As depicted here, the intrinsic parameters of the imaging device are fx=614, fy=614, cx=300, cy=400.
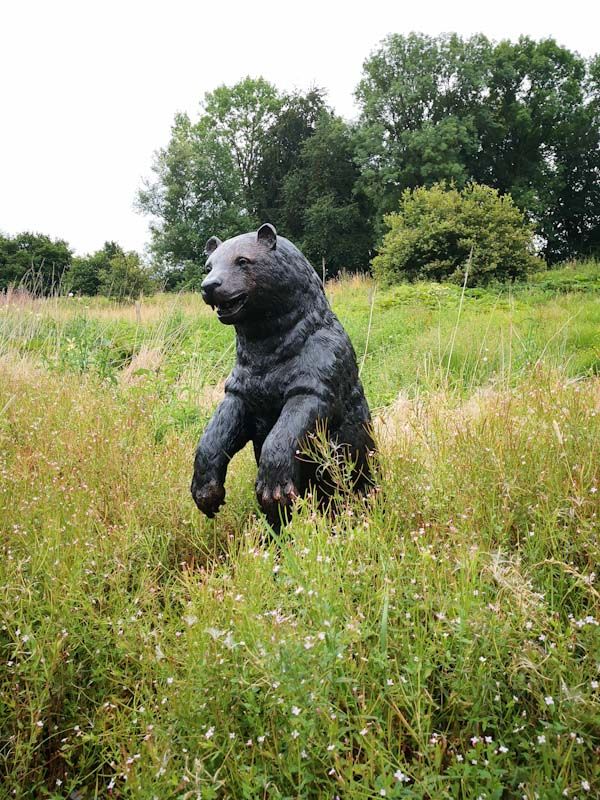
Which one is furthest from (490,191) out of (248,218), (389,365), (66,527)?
(66,527)

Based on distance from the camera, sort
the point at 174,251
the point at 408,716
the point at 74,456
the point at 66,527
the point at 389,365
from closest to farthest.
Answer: the point at 408,716 < the point at 66,527 < the point at 74,456 < the point at 389,365 < the point at 174,251

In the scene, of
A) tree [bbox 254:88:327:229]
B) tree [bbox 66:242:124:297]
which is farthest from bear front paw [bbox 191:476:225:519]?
tree [bbox 254:88:327:229]

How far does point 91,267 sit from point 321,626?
27.2 meters

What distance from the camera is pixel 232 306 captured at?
265 centimetres

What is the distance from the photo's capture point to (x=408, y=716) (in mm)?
1714

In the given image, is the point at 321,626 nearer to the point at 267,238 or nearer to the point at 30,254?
the point at 267,238

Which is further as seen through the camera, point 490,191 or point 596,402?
point 490,191

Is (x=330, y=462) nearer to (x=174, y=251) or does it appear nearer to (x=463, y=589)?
(x=463, y=589)

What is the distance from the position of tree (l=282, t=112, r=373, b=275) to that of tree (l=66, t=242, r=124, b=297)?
28.1ft

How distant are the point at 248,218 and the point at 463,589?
28.5 m

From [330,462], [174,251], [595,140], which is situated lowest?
[330,462]

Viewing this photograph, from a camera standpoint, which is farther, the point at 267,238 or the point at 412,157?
the point at 412,157

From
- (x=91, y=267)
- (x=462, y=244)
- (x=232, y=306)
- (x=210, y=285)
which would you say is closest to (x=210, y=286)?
(x=210, y=285)

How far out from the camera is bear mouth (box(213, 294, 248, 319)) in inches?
104
